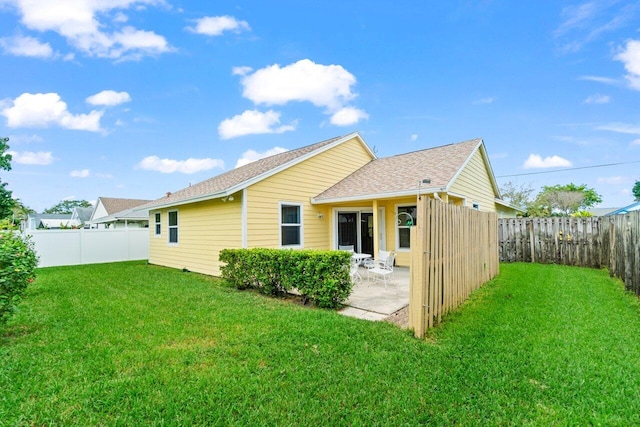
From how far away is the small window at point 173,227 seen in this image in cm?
1317

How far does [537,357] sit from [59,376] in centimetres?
535

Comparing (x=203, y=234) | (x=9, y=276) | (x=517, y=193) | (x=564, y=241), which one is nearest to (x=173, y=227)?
(x=203, y=234)

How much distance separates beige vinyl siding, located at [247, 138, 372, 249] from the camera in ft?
32.1

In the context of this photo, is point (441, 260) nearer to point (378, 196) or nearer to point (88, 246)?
point (378, 196)

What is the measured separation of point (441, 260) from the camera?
518 cm

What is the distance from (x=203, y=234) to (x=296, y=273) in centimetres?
586

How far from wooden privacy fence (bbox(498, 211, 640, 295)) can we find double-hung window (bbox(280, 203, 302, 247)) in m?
8.33

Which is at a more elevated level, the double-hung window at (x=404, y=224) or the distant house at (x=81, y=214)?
the distant house at (x=81, y=214)

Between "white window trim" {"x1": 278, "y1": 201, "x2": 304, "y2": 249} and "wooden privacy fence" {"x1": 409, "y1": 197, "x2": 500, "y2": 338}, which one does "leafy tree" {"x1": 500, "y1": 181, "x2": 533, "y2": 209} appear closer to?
"white window trim" {"x1": 278, "y1": 201, "x2": 304, "y2": 249}

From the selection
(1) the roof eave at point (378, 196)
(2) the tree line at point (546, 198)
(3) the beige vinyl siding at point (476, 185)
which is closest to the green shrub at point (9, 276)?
(1) the roof eave at point (378, 196)

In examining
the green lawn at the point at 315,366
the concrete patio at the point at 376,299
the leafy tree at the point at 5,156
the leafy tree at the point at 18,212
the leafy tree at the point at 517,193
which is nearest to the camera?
the green lawn at the point at 315,366

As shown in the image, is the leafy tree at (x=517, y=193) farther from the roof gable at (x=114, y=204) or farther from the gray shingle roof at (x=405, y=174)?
the roof gable at (x=114, y=204)

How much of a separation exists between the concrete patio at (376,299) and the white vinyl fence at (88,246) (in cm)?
1424

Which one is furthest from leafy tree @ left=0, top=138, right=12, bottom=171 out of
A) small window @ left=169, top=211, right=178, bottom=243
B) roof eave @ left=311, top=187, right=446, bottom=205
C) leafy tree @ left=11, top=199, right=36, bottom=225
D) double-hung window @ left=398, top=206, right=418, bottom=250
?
double-hung window @ left=398, top=206, right=418, bottom=250
